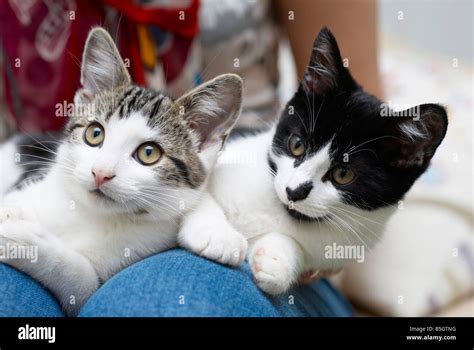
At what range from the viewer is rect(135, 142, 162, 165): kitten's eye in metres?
0.88

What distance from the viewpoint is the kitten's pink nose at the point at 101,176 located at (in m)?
0.81

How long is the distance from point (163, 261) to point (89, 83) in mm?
389

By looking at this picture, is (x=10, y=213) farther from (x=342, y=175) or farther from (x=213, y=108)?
(x=342, y=175)

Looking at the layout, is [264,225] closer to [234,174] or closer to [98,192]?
[234,174]

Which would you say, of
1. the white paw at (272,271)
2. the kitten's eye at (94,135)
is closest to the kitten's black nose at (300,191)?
the white paw at (272,271)

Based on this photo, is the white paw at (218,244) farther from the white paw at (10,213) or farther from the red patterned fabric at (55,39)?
the red patterned fabric at (55,39)

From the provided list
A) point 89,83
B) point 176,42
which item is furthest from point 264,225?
point 176,42

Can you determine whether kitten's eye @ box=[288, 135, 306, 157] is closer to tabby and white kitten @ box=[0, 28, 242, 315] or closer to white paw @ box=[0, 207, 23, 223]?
tabby and white kitten @ box=[0, 28, 242, 315]

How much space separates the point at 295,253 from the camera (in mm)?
973

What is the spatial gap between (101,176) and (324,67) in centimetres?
47

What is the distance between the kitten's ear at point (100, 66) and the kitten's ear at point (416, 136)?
0.55 m

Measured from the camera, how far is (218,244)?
2.88 ft

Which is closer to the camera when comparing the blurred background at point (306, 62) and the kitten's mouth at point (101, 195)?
the kitten's mouth at point (101, 195)
